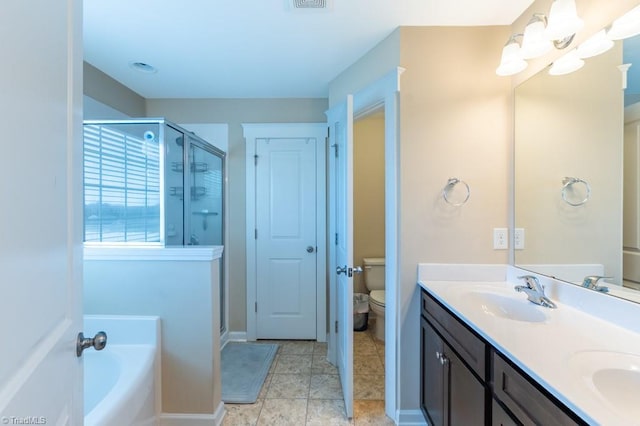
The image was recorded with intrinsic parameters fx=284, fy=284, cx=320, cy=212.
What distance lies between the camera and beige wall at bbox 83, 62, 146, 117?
210cm

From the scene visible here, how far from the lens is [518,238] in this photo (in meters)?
1.64

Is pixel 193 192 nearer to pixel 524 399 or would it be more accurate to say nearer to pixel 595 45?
pixel 524 399

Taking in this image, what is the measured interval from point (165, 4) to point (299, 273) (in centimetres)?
224

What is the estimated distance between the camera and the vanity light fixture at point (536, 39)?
1344 millimetres

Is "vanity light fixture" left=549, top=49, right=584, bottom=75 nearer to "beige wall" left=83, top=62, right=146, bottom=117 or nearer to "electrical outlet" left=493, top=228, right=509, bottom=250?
"electrical outlet" left=493, top=228, right=509, bottom=250

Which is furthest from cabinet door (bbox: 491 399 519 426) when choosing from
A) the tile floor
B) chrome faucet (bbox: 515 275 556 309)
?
the tile floor

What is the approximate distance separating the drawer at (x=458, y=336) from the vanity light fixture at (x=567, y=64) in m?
1.26

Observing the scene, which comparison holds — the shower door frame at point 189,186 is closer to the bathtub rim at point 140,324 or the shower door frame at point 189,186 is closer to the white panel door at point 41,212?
the bathtub rim at point 140,324

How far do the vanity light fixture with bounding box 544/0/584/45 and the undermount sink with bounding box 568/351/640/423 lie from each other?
1309mm

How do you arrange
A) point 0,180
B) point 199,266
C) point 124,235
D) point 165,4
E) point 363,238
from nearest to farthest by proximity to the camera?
point 0,180, point 165,4, point 199,266, point 124,235, point 363,238

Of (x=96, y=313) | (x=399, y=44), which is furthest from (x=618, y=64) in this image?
(x=96, y=313)

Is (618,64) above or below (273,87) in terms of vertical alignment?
below

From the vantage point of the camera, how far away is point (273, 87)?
2.53m

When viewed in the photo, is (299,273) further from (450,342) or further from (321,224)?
(450,342)
